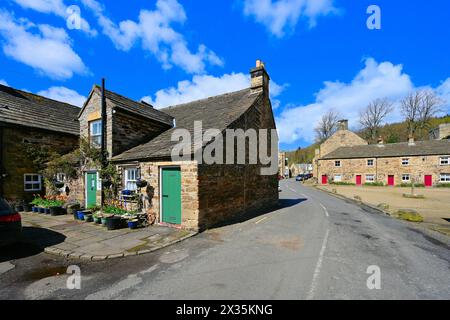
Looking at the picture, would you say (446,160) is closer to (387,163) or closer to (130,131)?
(387,163)

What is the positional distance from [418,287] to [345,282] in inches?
57.1

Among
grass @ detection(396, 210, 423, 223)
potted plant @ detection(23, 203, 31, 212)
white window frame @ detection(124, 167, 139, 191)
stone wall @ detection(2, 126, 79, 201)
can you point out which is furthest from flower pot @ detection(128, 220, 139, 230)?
grass @ detection(396, 210, 423, 223)

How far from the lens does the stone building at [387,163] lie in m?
33.2

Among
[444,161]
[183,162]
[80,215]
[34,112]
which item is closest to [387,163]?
[444,161]

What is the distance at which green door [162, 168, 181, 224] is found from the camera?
9.15m

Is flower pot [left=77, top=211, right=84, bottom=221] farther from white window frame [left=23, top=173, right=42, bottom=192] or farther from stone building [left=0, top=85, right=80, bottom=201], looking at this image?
white window frame [left=23, top=173, right=42, bottom=192]

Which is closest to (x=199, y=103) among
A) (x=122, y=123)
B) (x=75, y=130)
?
(x=122, y=123)

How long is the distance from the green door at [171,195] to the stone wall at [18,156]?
36.3ft

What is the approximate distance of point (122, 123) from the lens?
39.6 feet

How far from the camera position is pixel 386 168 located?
3659 cm

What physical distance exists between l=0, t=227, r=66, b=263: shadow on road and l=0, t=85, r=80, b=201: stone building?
691 centimetres

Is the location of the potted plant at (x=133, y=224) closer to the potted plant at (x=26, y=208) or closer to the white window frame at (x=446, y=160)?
the potted plant at (x=26, y=208)
